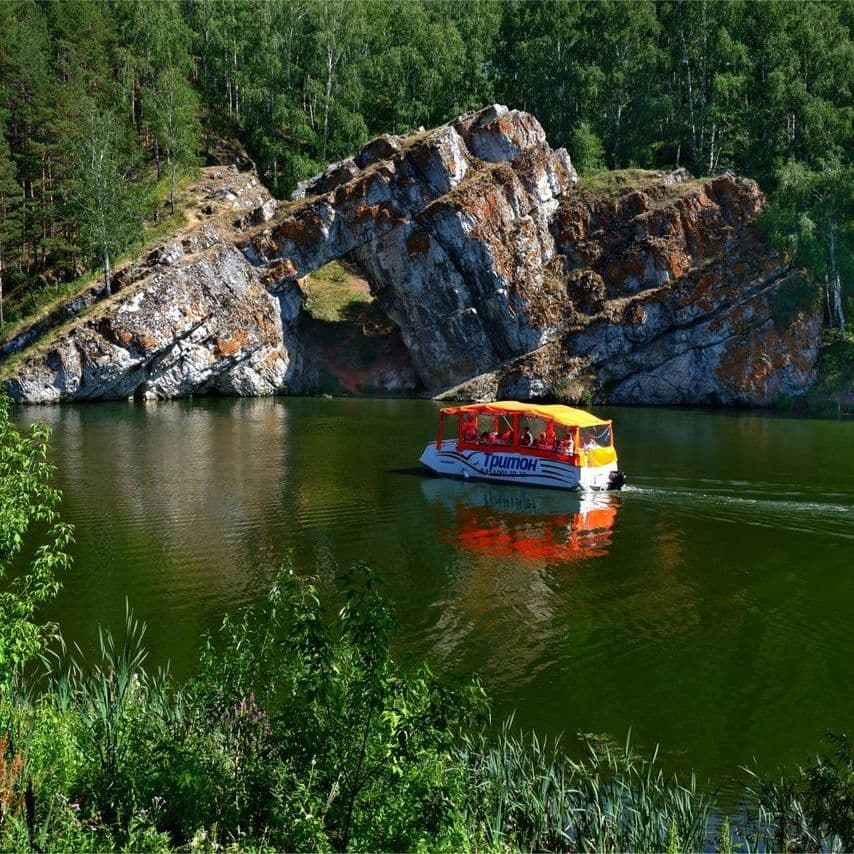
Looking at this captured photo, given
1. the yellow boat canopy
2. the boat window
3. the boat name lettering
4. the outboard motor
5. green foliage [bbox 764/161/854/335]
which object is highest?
green foliage [bbox 764/161/854/335]

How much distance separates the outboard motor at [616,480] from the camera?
1283 inches

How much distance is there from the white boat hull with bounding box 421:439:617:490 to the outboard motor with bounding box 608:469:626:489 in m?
0.18

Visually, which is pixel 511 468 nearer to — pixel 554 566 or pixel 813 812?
pixel 554 566

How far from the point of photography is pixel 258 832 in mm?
8867

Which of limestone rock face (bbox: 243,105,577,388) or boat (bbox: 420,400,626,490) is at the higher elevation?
limestone rock face (bbox: 243,105,577,388)

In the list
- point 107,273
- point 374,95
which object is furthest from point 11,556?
point 374,95

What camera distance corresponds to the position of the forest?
226 feet

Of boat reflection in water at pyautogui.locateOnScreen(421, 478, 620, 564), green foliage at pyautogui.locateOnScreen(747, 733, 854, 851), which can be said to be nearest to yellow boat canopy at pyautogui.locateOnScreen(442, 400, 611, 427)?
boat reflection in water at pyautogui.locateOnScreen(421, 478, 620, 564)

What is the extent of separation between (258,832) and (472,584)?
1315cm

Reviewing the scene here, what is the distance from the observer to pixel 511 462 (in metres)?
35.2

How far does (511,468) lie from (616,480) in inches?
185

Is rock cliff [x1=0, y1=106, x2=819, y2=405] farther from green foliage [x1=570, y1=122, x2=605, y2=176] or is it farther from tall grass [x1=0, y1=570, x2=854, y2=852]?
tall grass [x1=0, y1=570, x2=854, y2=852]

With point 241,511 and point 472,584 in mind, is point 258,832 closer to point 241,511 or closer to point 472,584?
point 472,584

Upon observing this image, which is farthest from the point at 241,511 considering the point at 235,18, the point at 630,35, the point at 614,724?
the point at 235,18
